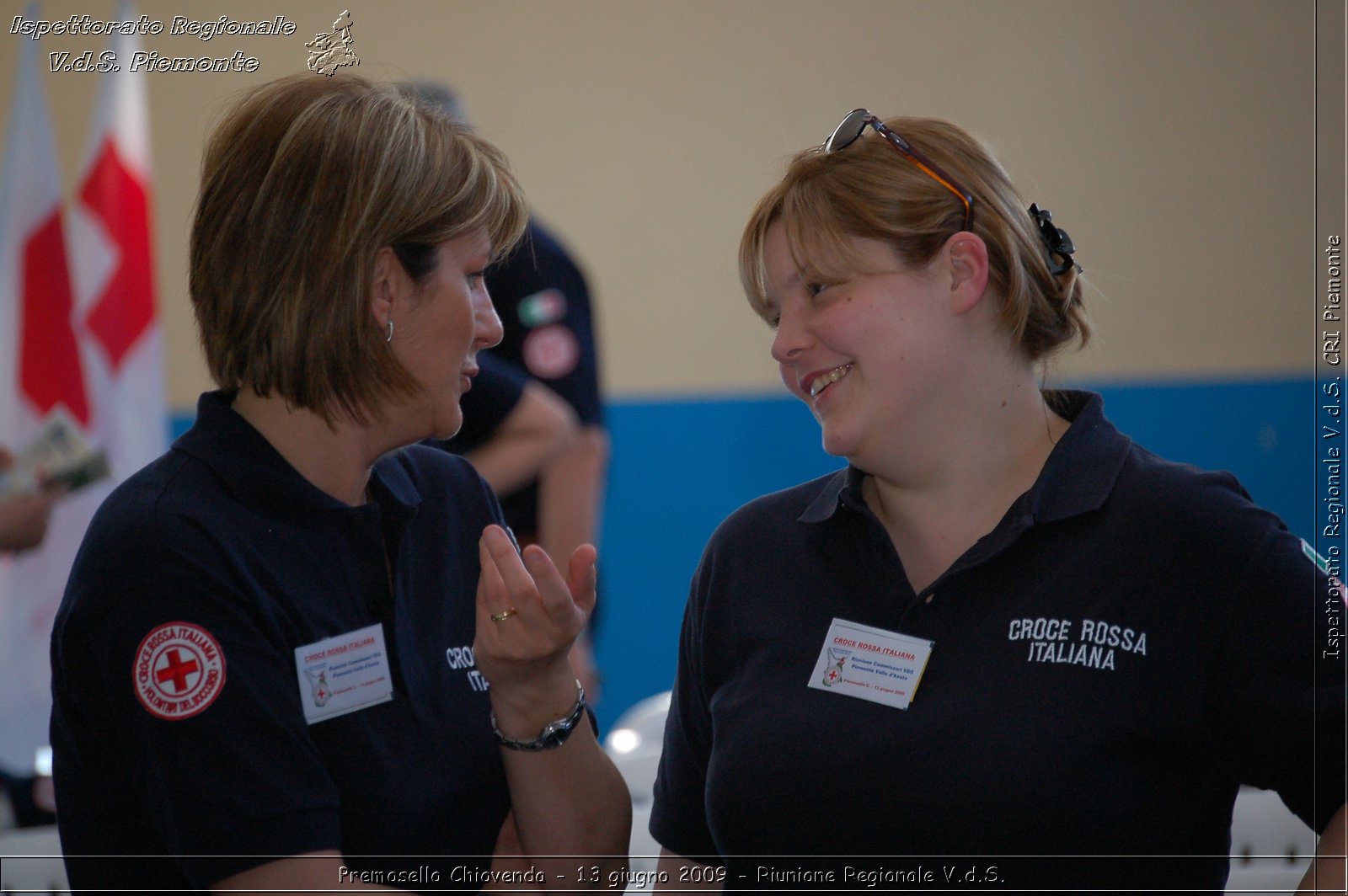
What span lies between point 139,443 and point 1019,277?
99.3 inches

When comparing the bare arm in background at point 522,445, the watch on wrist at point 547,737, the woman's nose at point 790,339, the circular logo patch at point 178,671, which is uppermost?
the woman's nose at point 790,339

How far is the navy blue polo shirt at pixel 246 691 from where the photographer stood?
1.11m

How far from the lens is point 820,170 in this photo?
4.33 feet

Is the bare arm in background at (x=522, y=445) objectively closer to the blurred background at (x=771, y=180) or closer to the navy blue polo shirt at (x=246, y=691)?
the navy blue polo shirt at (x=246, y=691)

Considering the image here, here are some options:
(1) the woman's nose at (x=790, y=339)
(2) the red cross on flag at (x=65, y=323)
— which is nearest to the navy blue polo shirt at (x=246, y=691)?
(1) the woman's nose at (x=790, y=339)

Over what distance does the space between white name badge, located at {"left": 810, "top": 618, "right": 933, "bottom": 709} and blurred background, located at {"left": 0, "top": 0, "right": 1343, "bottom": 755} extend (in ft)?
9.64

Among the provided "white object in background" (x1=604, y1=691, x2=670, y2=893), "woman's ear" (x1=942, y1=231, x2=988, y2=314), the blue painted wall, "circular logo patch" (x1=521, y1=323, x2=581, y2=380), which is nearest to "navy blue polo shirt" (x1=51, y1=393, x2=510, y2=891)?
"white object in background" (x1=604, y1=691, x2=670, y2=893)

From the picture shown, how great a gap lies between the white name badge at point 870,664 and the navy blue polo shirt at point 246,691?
0.41 meters

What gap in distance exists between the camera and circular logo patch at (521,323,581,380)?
262 centimetres

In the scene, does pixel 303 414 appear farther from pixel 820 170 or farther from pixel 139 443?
pixel 139 443

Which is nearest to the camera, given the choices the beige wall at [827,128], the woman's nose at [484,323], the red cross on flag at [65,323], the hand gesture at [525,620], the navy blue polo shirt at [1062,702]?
the navy blue polo shirt at [1062,702]

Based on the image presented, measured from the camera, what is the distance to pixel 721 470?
14.0 ft

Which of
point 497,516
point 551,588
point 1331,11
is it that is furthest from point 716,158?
point 551,588

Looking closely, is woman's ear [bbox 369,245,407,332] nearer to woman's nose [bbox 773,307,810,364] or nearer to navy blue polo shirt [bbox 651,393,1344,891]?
woman's nose [bbox 773,307,810,364]
